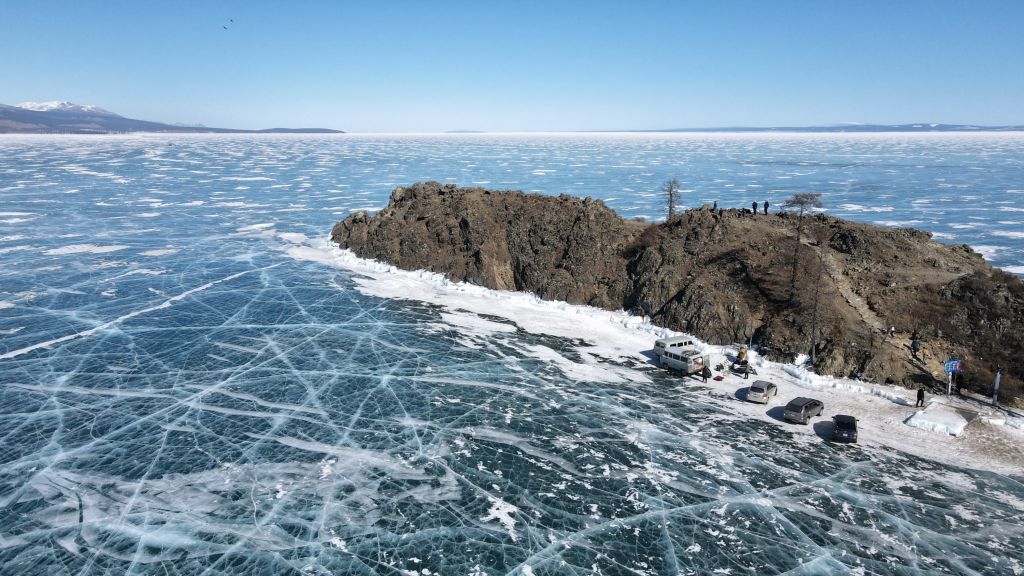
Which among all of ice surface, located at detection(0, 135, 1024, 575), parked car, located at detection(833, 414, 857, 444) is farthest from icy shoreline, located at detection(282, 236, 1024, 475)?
parked car, located at detection(833, 414, 857, 444)

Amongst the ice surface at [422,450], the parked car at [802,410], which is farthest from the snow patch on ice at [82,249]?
the parked car at [802,410]

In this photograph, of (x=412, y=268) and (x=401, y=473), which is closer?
(x=401, y=473)

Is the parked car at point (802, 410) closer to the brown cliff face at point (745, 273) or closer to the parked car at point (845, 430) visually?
the parked car at point (845, 430)

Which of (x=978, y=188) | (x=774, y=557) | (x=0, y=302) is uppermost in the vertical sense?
(x=978, y=188)

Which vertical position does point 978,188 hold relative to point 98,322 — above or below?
above

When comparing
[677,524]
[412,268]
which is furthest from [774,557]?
[412,268]

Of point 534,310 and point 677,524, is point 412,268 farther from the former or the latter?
point 677,524
